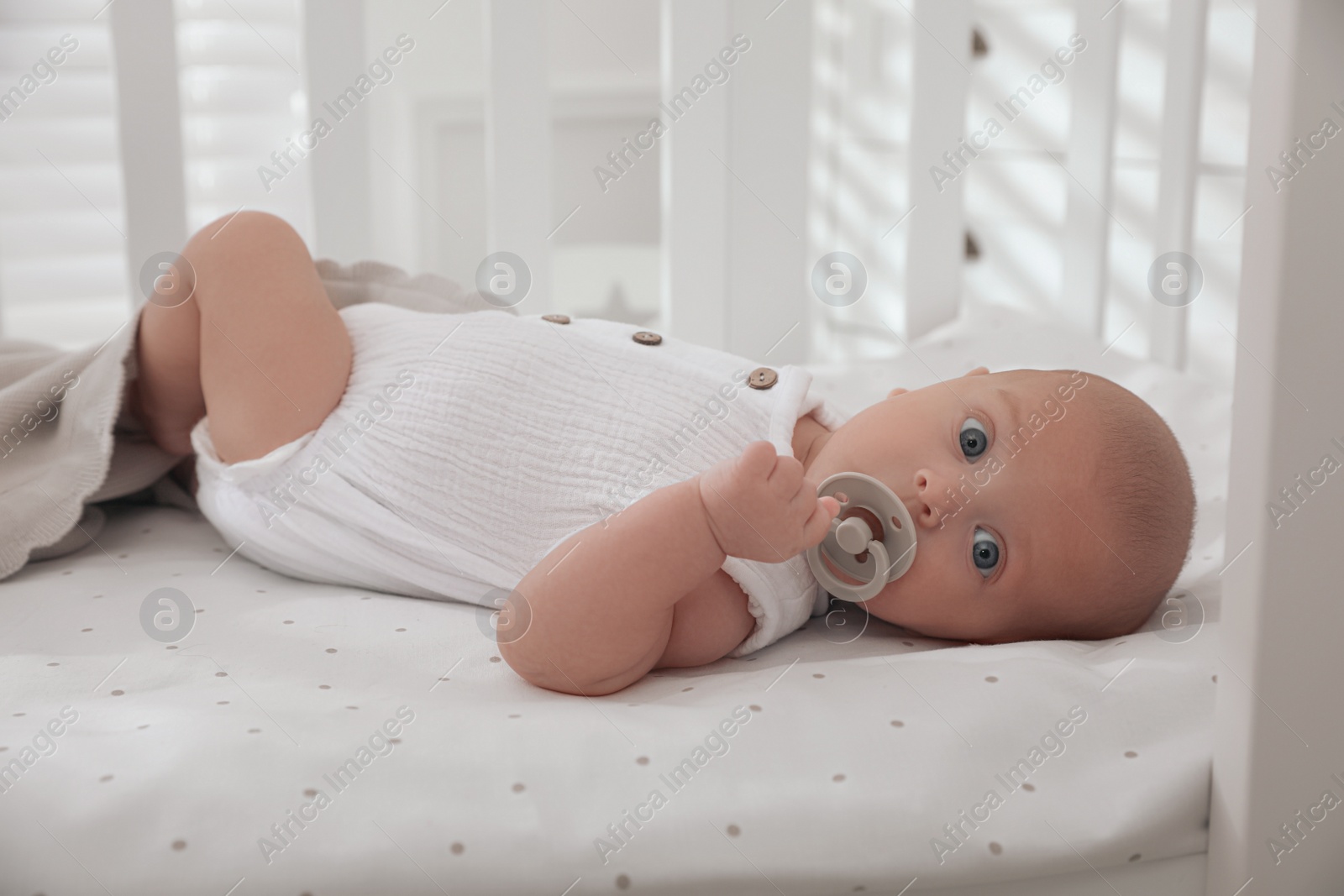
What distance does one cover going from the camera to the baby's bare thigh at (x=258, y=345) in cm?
88

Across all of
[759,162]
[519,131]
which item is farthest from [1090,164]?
[519,131]

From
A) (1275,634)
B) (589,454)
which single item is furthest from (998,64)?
(1275,634)

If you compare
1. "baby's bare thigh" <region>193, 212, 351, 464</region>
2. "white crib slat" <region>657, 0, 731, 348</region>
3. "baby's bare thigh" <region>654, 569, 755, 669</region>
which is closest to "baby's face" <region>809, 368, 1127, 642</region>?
"baby's bare thigh" <region>654, 569, 755, 669</region>

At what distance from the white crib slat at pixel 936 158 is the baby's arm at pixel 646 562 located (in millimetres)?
752

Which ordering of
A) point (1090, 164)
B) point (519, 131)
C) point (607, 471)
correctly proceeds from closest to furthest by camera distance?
point (607, 471), point (519, 131), point (1090, 164)

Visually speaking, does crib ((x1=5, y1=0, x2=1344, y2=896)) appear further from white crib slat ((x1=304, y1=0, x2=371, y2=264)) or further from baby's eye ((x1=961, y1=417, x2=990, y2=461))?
baby's eye ((x1=961, y1=417, x2=990, y2=461))

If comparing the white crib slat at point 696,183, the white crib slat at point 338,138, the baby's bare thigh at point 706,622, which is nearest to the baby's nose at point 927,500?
the baby's bare thigh at point 706,622

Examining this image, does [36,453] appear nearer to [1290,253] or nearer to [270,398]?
[270,398]

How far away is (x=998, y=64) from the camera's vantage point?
203cm

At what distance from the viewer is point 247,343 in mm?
883

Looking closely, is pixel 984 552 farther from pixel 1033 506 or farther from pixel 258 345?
pixel 258 345

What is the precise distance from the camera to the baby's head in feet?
2.34

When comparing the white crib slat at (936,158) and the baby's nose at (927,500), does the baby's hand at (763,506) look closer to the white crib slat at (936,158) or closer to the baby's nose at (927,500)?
the baby's nose at (927,500)

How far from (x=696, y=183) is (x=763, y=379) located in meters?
0.47
